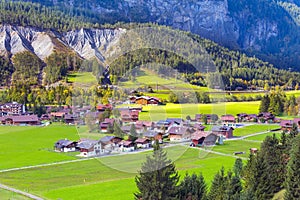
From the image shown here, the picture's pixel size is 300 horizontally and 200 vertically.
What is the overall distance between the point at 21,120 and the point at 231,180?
48.9 m

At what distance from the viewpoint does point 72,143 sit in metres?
43.6

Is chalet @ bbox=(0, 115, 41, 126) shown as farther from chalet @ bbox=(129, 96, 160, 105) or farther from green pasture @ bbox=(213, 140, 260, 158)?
chalet @ bbox=(129, 96, 160, 105)

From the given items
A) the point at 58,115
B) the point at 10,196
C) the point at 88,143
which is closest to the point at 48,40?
the point at 58,115

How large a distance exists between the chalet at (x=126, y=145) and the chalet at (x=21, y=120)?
99.1 ft

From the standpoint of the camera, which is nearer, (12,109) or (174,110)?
(174,110)

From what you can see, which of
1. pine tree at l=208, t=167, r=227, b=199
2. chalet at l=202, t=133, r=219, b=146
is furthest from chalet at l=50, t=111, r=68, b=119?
pine tree at l=208, t=167, r=227, b=199

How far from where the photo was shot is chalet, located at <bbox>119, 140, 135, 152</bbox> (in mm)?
33719

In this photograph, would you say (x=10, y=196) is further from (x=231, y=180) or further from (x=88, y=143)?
(x=231, y=180)

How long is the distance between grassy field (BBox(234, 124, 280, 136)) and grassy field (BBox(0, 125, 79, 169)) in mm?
20226

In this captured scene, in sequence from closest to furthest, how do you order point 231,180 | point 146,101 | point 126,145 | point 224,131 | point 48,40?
point 231,180
point 146,101
point 126,145
point 224,131
point 48,40

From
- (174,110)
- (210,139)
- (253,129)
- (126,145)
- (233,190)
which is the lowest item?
(253,129)

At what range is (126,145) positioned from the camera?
35.5 metres

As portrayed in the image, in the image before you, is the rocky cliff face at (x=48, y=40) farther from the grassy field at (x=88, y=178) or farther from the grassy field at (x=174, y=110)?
the grassy field at (x=174, y=110)

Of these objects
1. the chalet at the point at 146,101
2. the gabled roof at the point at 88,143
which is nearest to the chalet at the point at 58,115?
the gabled roof at the point at 88,143
